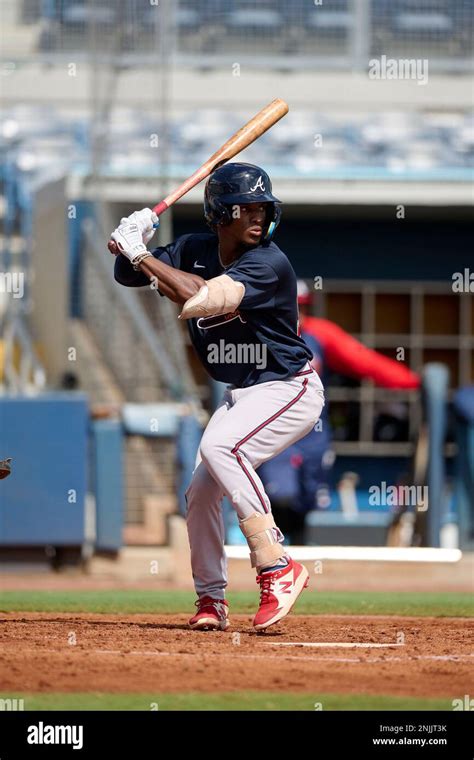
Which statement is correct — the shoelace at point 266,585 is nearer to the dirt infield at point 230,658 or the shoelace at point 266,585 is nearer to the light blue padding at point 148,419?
the dirt infield at point 230,658

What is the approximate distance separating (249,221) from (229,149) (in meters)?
0.66

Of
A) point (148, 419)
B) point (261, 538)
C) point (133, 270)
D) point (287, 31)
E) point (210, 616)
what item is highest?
point (287, 31)

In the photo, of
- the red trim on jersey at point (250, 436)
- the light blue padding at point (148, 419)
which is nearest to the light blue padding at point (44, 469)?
the light blue padding at point (148, 419)

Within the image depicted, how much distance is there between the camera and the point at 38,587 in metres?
9.95

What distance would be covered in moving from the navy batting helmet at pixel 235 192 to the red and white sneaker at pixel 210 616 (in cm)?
149

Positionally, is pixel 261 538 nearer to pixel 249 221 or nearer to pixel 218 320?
pixel 218 320

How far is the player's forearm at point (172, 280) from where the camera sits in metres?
5.42

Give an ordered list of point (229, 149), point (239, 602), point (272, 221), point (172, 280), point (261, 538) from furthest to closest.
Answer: point (239, 602) → point (229, 149) → point (272, 221) → point (261, 538) → point (172, 280)

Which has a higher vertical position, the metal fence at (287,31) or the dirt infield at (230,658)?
the metal fence at (287,31)

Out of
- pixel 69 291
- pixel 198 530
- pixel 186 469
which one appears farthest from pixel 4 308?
pixel 198 530

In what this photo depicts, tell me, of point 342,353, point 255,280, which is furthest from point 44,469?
point 255,280

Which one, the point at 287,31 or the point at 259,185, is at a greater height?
the point at 287,31

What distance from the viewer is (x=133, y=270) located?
5805 mm

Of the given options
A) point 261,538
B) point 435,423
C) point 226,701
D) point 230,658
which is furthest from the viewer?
point 435,423
